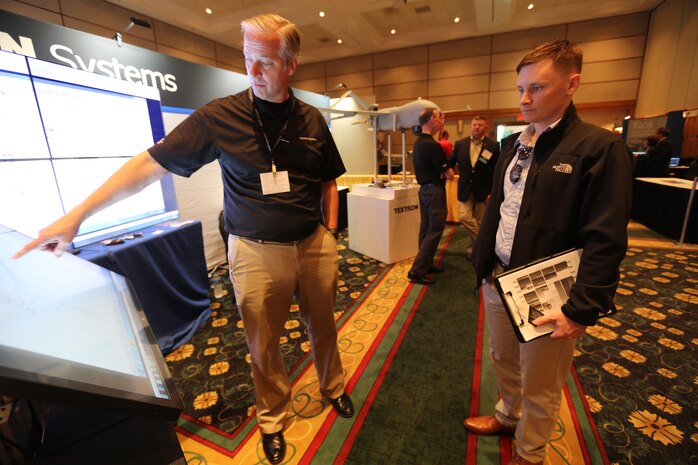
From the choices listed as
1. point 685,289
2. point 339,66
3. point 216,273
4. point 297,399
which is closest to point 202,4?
point 339,66

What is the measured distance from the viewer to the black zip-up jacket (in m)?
0.83

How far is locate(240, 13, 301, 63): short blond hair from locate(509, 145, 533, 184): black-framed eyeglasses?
2.78 feet

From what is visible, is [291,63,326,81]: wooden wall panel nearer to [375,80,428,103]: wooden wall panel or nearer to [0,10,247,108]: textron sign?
[375,80,428,103]: wooden wall panel

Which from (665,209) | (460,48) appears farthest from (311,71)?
(665,209)

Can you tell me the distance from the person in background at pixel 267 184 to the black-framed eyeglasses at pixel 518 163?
730 mm

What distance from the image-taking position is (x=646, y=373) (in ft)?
5.93

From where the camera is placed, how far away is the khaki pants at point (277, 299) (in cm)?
125

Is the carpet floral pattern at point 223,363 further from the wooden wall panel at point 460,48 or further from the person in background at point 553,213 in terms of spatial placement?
the wooden wall panel at point 460,48

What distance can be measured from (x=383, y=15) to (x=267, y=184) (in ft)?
24.1

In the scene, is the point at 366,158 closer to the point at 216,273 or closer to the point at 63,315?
the point at 216,273

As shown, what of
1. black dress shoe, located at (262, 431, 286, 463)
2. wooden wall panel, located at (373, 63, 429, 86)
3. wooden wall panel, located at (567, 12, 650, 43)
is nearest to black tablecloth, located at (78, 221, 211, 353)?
black dress shoe, located at (262, 431, 286, 463)

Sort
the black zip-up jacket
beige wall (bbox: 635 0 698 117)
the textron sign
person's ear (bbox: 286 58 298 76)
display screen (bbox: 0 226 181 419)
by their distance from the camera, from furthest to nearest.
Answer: beige wall (bbox: 635 0 698 117), the textron sign, person's ear (bbox: 286 58 298 76), the black zip-up jacket, display screen (bbox: 0 226 181 419)

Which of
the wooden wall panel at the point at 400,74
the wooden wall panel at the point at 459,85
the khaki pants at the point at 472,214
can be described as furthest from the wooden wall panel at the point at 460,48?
the khaki pants at the point at 472,214

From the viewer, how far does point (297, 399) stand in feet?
5.50
